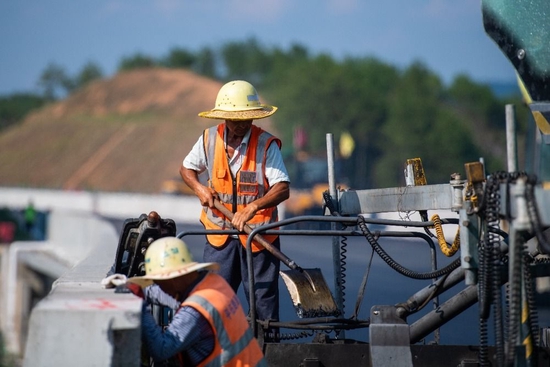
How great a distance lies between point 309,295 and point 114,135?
9870 cm

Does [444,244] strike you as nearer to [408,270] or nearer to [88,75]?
[408,270]

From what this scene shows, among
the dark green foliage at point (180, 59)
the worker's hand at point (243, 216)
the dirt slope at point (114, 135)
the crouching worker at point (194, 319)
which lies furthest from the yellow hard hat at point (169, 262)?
the dark green foliage at point (180, 59)

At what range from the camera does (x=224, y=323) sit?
5488 millimetres

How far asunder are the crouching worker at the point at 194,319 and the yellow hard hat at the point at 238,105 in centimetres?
199

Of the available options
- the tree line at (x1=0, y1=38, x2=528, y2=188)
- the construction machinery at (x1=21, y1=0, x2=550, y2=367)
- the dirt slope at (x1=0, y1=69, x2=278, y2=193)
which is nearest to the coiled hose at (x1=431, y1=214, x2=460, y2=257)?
the construction machinery at (x1=21, y1=0, x2=550, y2=367)

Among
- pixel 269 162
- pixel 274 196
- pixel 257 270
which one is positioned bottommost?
pixel 257 270

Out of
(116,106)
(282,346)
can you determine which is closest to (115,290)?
(282,346)

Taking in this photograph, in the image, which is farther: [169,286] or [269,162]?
[269,162]

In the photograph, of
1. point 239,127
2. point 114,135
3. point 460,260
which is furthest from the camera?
point 114,135

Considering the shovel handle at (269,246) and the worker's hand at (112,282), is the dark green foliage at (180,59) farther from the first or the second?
Result: the worker's hand at (112,282)

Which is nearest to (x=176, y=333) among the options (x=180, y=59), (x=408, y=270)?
Answer: (x=408, y=270)

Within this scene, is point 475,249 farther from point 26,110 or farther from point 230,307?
point 26,110

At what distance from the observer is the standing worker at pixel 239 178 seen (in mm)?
7465

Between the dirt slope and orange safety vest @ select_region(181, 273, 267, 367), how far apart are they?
7883 cm
